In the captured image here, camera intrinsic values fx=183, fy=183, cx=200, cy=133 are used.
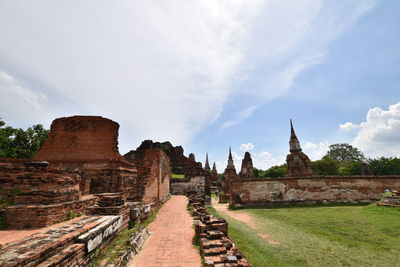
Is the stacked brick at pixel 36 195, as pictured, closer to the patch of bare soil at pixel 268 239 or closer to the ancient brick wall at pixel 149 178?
the ancient brick wall at pixel 149 178

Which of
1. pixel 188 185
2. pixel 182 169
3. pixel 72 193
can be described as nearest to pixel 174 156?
pixel 182 169

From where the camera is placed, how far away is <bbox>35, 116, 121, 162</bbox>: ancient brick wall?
8594 millimetres

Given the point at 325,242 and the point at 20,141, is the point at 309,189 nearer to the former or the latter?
the point at 325,242

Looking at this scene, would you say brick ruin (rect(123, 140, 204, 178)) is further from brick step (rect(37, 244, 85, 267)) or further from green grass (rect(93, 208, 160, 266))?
brick step (rect(37, 244, 85, 267))

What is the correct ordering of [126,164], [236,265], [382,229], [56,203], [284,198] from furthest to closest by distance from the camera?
[284,198]
[126,164]
[382,229]
[56,203]
[236,265]

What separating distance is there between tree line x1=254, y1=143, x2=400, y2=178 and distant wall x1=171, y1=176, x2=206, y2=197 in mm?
19736

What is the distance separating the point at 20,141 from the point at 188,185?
17.3m

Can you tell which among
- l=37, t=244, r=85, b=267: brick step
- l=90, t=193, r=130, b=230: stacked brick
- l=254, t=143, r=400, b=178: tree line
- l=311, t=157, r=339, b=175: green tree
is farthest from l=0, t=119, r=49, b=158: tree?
l=311, t=157, r=339, b=175: green tree

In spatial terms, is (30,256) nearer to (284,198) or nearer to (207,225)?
(207,225)

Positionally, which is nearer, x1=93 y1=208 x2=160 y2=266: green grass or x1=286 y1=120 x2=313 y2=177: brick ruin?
x1=93 y1=208 x2=160 y2=266: green grass

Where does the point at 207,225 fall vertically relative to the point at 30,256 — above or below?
below

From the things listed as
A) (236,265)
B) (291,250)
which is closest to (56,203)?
(236,265)

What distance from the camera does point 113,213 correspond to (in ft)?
16.6

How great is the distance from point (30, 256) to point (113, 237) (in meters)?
2.48
